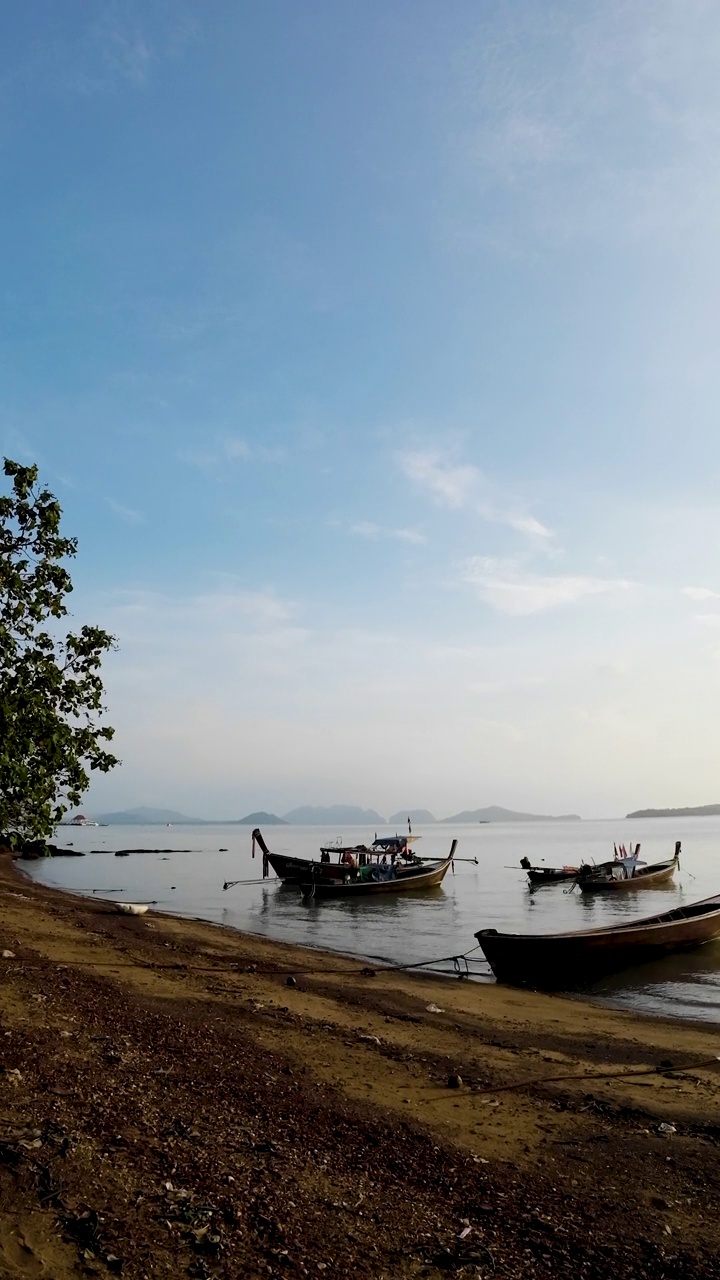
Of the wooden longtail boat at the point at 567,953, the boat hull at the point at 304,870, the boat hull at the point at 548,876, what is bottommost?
the boat hull at the point at 548,876

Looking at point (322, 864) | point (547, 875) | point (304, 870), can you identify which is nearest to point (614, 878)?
point (547, 875)

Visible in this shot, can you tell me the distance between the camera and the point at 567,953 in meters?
20.7

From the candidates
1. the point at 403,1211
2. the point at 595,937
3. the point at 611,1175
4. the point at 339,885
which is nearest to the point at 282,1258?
the point at 403,1211

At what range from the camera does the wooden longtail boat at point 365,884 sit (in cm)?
4778

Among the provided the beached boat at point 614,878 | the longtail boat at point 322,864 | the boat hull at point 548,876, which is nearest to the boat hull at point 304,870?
the longtail boat at point 322,864

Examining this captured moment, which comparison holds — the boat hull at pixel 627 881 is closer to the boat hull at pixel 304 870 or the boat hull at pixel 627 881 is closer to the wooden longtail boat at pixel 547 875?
the wooden longtail boat at pixel 547 875

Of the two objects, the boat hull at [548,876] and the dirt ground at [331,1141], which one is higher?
the dirt ground at [331,1141]

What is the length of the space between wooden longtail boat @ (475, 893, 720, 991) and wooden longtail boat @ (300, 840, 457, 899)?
26899mm

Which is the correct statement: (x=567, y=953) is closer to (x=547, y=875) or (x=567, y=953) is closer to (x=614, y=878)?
(x=614, y=878)

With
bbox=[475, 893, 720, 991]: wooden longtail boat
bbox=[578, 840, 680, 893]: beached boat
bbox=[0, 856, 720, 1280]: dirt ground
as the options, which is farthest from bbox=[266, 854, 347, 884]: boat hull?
bbox=[0, 856, 720, 1280]: dirt ground

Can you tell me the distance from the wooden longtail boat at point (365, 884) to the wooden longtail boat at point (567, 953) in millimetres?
26899

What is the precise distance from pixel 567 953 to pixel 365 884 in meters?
28.4

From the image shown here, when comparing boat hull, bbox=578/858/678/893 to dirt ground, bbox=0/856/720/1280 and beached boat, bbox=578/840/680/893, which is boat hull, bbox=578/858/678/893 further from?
dirt ground, bbox=0/856/720/1280

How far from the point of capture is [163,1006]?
1271 cm
